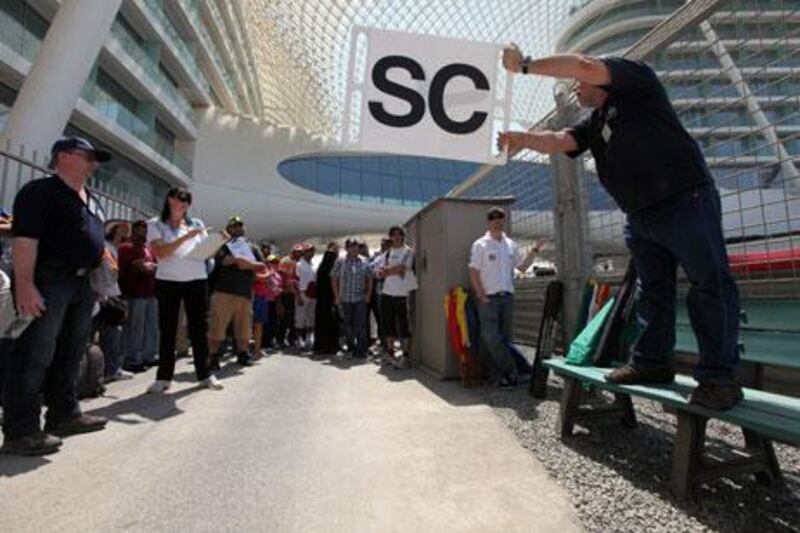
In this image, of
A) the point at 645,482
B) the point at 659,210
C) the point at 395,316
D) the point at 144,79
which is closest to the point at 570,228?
the point at 659,210

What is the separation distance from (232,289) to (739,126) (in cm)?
570

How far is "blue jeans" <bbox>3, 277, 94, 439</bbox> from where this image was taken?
3.23m

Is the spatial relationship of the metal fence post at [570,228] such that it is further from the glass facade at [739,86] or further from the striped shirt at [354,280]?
the striped shirt at [354,280]

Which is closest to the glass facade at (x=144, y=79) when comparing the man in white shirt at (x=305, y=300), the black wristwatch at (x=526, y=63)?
Answer: the man in white shirt at (x=305, y=300)

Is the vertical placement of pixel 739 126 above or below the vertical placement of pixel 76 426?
above

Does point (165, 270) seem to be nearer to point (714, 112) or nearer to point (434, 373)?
point (434, 373)

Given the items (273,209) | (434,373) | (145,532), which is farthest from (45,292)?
(273,209)

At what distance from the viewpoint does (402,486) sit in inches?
103

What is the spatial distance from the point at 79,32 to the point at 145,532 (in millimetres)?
14023

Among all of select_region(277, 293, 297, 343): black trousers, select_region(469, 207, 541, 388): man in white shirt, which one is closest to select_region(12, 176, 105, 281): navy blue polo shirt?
select_region(469, 207, 541, 388): man in white shirt

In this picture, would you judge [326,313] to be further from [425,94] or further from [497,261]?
[425,94]

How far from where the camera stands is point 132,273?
270 inches

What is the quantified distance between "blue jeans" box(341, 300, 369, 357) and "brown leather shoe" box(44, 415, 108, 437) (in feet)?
16.7

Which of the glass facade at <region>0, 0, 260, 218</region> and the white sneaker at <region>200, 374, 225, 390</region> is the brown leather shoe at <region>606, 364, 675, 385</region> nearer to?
the white sneaker at <region>200, 374, 225, 390</region>
